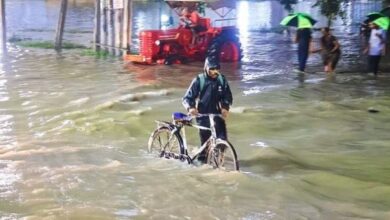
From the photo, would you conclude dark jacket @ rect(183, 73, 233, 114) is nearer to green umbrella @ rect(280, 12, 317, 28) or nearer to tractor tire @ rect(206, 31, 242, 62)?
green umbrella @ rect(280, 12, 317, 28)

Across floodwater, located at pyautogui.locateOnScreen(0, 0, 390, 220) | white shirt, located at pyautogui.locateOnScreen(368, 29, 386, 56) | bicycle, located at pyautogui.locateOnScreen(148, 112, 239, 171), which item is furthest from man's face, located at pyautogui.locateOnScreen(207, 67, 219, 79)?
white shirt, located at pyautogui.locateOnScreen(368, 29, 386, 56)

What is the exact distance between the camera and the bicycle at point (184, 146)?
834 cm

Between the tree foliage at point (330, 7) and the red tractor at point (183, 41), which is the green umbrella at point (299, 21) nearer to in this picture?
the red tractor at point (183, 41)

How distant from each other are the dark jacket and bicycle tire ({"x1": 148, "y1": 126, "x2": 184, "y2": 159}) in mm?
621

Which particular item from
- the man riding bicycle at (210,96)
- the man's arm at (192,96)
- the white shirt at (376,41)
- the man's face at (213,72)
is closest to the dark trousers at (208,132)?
the man riding bicycle at (210,96)

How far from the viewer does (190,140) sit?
36.5 feet

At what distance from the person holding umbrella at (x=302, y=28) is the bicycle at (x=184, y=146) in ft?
28.8

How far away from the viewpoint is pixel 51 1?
67.1 metres

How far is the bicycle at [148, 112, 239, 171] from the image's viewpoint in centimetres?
834

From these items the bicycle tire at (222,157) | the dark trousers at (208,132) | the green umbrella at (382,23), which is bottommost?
the bicycle tire at (222,157)

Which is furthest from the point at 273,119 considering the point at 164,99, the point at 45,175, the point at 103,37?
the point at 103,37

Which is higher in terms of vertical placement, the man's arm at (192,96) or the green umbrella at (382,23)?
the green umbrella at (382,23)

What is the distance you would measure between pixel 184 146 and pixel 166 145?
408mm

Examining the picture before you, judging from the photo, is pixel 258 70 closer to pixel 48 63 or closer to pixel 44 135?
pixel 48 63
